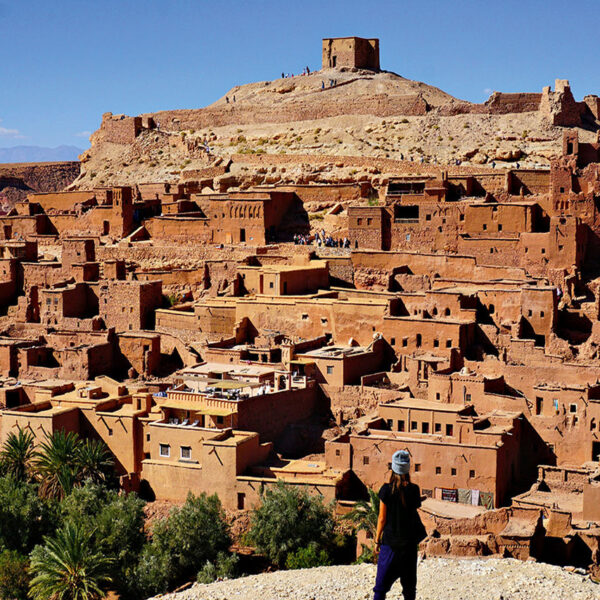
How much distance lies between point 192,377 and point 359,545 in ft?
30.1

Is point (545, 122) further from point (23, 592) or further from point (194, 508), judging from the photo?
point (23, 592)

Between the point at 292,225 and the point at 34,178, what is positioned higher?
the point at 34,178

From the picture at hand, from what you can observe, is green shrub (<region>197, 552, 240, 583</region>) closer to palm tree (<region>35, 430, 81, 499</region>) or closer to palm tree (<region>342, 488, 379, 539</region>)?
palm tree (<region>342, 488, 379, 539</region>)

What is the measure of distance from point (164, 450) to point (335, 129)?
26604 millimetres

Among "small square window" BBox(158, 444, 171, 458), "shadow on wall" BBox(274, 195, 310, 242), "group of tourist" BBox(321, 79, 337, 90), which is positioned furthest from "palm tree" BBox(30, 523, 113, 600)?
"group of tourist" BBox(321, 79, 337, 90)

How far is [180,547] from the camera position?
23375mm

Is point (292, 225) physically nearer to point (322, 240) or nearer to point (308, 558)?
A: point (322, 240)

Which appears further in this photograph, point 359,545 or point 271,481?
point 271,481

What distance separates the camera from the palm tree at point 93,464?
27438 millimetres

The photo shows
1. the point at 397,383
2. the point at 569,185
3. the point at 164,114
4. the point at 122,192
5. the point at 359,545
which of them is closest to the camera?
the point at 359,545

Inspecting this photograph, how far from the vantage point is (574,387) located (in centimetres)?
2609

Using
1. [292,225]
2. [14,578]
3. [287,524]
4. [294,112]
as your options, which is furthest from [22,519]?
[294,112]

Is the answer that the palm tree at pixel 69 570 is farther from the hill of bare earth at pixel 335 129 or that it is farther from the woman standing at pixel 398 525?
the hill of bare earth at pixel 335 129

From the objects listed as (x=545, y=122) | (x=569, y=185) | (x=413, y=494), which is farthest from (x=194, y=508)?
(x=545, y=122)
